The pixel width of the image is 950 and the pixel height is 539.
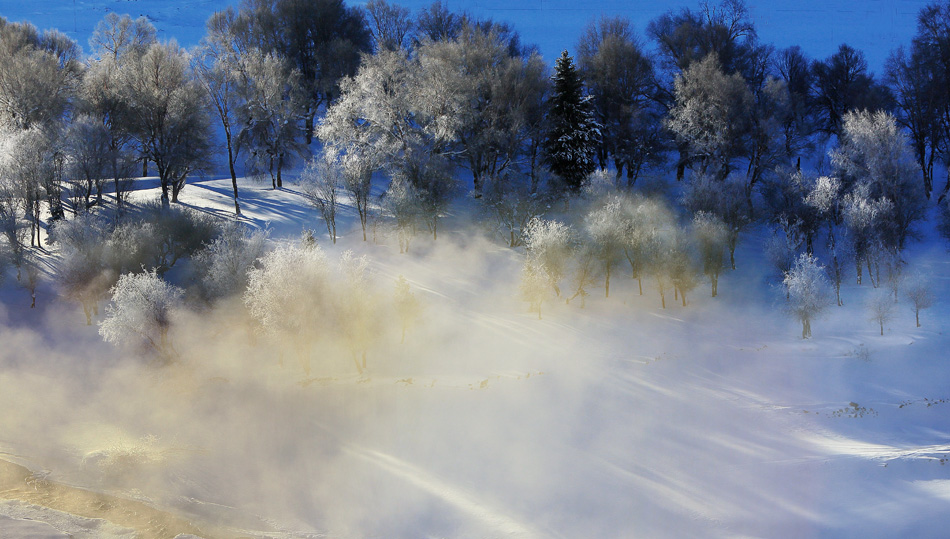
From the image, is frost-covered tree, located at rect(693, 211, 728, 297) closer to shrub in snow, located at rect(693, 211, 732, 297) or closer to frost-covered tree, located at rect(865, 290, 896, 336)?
shrub in snow, located at rect(693, 211, 732, 297)

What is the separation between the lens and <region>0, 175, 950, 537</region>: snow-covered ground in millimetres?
14758

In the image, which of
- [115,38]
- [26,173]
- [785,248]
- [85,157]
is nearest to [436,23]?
[115,38]

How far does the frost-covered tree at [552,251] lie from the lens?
2612cm

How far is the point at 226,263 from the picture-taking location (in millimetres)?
23359

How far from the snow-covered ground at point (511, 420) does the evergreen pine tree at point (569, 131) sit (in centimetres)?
800

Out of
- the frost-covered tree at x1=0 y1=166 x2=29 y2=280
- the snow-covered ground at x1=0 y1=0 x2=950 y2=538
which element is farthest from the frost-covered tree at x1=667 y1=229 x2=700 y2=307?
the frost-covered tree at x1=0 y1=166 x2=29 y2=280

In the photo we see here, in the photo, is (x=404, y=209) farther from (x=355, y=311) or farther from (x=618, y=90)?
(x=618, y=90)

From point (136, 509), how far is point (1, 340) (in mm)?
12016

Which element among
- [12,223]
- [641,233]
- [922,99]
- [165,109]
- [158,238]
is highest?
[922,99]

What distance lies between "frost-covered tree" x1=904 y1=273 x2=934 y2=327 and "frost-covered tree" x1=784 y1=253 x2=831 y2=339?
3.45 meters

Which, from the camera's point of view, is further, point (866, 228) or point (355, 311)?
point (866, 228)

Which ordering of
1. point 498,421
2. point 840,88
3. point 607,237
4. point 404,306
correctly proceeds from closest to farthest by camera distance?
point 498,421
point 404,306
point 607,237
point 840,88

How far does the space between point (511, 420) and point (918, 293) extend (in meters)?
18.0

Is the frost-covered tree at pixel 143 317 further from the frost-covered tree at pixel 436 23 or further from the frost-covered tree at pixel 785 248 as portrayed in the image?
the frost-covered tree at pixel 436 23
